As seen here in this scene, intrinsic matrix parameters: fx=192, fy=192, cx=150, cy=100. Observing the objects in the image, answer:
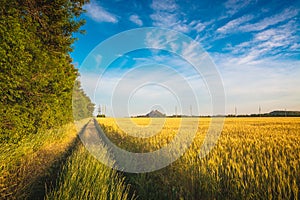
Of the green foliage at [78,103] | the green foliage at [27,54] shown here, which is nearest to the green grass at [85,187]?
the green foliage at [27,54]

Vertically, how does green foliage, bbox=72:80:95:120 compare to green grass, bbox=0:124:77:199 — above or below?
above

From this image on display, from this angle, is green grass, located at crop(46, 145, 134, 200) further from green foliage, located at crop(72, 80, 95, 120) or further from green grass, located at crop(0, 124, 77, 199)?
green foliage, located at crop(72, 80, 95, 120)

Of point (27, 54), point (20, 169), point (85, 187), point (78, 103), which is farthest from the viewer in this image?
point (78, 103)

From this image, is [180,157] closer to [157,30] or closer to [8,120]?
[8,120]

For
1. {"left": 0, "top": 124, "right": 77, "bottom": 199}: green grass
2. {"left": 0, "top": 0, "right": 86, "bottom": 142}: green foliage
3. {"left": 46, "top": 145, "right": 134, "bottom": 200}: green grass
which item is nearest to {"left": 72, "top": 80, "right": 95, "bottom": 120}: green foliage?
{"left": 0, "top": 0, "right": 86, "bottom": 142}: green foliage

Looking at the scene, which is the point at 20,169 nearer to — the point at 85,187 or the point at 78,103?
the point at 85,187

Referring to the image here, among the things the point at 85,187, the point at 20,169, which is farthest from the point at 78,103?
the point at 85,187

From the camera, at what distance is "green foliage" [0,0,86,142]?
5.66m

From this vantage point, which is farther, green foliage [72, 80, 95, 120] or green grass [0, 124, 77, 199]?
green foliage [72, 80, 95, 120]

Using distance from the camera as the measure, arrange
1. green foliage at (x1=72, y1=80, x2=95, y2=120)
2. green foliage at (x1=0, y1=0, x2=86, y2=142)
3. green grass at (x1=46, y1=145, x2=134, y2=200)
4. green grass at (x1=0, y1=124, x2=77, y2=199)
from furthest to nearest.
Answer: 1. green foliage at (x1=72, y1=80, x2=95, y2=120)
2. green foliage at (x1=0, y1=0, x2=86, y2=142)
3. green grass at (x1=0, y1=124, x2=77, y2=199)
4. green grass at (x1=46, y1=145, x2=134, y2=200)

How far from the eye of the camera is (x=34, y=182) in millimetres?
4289

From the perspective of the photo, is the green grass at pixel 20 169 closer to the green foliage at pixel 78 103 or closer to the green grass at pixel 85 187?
the green grass at pixel 85 187

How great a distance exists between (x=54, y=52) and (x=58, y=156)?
4888mm

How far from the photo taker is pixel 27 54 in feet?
21.0
